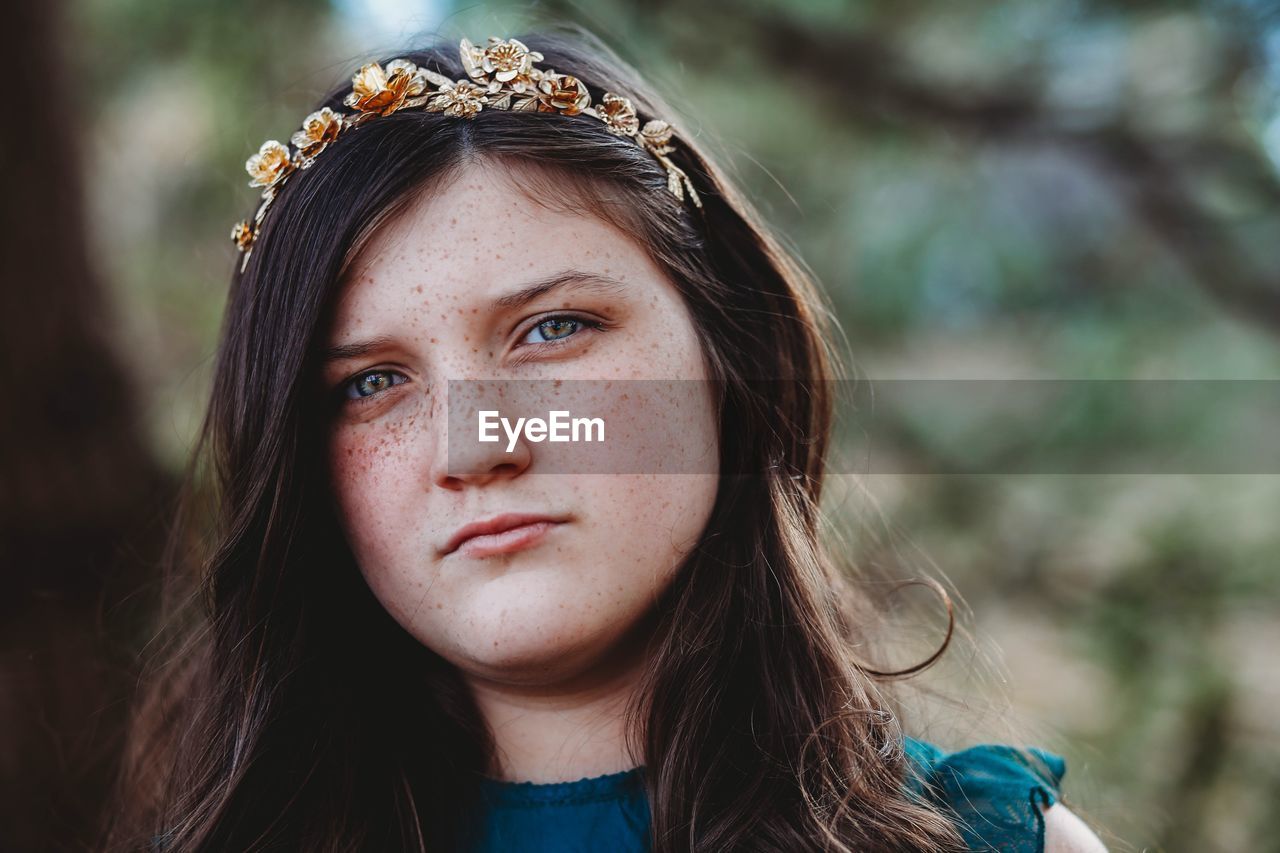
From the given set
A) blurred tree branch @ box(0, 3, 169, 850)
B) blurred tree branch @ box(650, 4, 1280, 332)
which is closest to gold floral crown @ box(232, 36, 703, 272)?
blurred tree branch @ box(0, 3, 169, 850)

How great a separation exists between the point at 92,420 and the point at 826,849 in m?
1.61

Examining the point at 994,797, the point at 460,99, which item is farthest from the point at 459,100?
the point at 994,797

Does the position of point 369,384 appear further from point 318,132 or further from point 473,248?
point 318,132

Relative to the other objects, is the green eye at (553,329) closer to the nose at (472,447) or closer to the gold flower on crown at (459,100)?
the nose at (472,447)

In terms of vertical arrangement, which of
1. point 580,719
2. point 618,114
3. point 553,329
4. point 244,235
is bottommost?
point 580,719

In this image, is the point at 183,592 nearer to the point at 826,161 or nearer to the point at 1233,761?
the point at 826,161

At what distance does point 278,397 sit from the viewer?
1.25 metres

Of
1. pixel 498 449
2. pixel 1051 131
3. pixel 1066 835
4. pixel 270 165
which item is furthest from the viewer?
pixel 1051 131

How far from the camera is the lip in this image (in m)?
1.14

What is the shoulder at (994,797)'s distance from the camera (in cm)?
123

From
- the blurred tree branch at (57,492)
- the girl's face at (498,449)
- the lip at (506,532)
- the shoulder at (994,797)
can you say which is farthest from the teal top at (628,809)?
the blurred tree branch at (57,492)

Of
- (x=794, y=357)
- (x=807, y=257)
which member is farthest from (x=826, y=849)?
(x=807, y=257)

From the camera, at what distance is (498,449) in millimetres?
1128

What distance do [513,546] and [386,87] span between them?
0.58 m
